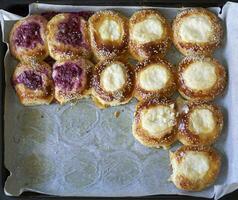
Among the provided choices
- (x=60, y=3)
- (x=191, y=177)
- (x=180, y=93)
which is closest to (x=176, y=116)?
(x=180, y=93)

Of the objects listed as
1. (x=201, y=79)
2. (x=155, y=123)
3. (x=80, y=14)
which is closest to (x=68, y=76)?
(x=80, y=14)

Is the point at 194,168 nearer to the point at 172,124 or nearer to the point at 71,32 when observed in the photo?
the point at 172,124

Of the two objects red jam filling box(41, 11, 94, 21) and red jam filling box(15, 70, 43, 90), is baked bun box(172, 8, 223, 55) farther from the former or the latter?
red jam filling box(15, 70, 43, 90)

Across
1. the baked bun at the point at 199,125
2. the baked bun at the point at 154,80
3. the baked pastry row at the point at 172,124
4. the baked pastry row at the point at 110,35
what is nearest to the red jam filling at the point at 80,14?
the baked pastry row at the point at 110,35

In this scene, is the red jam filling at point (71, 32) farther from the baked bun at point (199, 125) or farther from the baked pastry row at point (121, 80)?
the baked bun at point (199, 125)

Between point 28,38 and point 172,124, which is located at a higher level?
point 28,38

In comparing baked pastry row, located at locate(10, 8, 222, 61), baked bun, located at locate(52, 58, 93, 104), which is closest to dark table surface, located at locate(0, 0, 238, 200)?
baked pastry row, located at locate(10, 8, 222, 61)

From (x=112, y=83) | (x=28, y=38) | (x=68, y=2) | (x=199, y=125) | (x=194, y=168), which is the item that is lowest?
(x=194, y=168)
